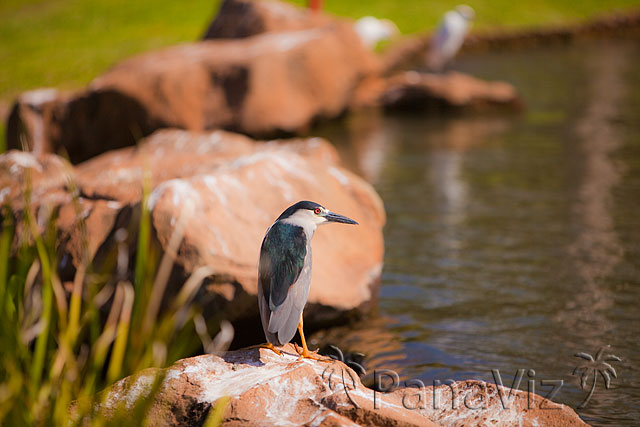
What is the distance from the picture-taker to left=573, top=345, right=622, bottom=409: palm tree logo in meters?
4.61

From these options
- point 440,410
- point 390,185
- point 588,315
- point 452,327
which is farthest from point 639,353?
point 390,185

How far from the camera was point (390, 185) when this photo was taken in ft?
31.7

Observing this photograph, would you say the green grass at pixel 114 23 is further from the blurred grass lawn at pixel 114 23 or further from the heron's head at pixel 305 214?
the heron's head at pixel 305 214

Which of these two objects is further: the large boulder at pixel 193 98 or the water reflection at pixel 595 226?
the large boulder at pixel 193 98

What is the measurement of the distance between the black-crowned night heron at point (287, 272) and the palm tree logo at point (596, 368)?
1.83 meters

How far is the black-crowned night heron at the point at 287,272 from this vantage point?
3.77 m

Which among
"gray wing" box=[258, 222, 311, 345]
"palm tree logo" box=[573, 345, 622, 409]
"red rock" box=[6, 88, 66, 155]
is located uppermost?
"gray wing" box=[258, 222, 311, 345]

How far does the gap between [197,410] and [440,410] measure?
1.17 metres

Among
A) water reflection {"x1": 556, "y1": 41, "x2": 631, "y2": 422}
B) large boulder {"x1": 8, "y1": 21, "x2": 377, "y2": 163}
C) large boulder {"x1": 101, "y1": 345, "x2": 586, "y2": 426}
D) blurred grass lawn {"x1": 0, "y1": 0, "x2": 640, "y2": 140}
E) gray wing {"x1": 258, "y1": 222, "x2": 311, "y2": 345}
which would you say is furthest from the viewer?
blurred grass lawn {"x1": 0, "y1": 0, "x2": 640, "y2": 140}

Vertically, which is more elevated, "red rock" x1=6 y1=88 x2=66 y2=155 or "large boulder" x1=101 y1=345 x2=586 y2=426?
"large boulder" x1=101 y1=345 x2=586 y2=426

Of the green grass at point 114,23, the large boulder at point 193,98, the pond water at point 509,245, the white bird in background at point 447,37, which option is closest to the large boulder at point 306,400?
the pond water at point 509,245

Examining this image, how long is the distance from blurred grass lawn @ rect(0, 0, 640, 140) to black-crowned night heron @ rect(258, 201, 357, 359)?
13.1 meters

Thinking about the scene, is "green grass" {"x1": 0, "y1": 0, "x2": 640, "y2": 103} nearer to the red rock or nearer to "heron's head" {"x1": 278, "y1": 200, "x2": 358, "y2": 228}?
the red rock

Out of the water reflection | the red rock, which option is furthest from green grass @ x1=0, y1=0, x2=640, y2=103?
the water reflection
